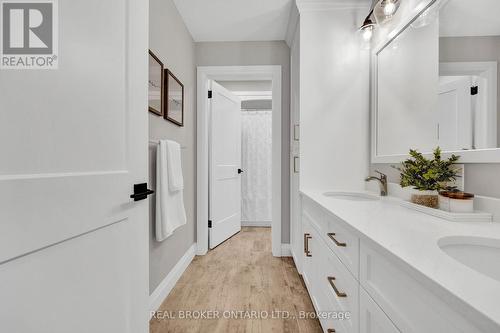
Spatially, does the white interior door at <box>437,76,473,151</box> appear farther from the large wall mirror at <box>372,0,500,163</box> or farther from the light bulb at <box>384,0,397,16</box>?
the light bulb at <box>384,0,397,16</box>

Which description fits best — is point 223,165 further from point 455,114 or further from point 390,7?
point 455,114

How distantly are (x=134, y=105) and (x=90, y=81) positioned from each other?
229 millimetres

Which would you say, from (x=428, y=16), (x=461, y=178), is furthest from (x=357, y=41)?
(x=461, y=178)

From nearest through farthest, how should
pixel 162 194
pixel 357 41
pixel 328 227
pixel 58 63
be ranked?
pixel 58 63, pixel 328 227, pixel 162 194, pixel 357 41

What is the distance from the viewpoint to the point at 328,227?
1.22 m

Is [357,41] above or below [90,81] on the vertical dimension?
above

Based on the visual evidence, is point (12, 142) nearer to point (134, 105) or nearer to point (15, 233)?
point (15, 233)

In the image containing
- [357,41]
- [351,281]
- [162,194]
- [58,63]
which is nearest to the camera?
[58,63]

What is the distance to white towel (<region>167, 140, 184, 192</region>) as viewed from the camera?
1731mm

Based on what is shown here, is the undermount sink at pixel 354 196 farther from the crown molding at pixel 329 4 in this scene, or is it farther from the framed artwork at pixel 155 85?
the crown molding at pixel 329 4

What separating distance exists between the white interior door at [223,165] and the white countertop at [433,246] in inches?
75.0

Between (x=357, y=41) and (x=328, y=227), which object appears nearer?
(x=328, y=227)

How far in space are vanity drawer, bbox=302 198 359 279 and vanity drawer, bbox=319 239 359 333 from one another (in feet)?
0.13

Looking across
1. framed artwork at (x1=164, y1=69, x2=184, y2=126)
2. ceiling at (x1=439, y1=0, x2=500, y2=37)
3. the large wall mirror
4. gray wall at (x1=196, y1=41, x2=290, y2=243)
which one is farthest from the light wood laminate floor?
ceiling at (x1=439, y1=0, x2=500, y2=37)
